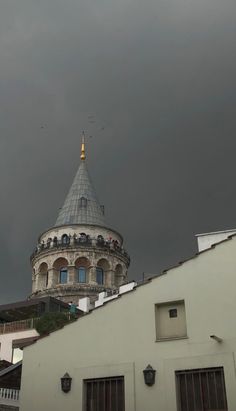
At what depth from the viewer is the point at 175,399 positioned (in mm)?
16609

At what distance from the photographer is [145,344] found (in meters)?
17.9

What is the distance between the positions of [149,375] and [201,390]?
170 centimetres

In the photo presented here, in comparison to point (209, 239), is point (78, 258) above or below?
above

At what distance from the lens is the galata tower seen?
7426 centimetres

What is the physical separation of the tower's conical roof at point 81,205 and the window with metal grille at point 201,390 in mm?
62917

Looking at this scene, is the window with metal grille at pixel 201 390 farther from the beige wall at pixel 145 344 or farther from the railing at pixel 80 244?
the railing at pixel 80 244

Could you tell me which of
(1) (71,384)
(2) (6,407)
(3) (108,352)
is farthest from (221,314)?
(2) (6,407)

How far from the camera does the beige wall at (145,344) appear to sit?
1691cm

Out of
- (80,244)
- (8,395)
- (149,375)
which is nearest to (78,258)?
(80,244)

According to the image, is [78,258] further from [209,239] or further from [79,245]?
[209,239]

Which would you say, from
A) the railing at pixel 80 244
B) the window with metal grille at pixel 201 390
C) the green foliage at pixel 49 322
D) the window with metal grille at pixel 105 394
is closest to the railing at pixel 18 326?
the green foliage at pixel 49 322

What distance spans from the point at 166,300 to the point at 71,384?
14.0 ft

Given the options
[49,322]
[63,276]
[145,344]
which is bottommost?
[145,344]

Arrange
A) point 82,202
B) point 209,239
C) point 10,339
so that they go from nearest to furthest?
point 209,239 → point 10,339 → point 82,202
